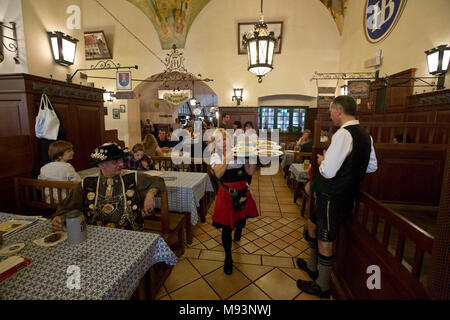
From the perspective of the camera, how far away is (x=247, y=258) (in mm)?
2707

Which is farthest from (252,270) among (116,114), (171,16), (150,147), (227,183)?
(171,16)

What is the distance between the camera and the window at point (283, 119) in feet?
30.1

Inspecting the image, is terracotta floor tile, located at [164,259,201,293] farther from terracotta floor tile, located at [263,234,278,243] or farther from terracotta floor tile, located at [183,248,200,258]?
terracotta floor tile, located at [263,234,278,243]

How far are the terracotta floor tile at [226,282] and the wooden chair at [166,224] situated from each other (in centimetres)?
59

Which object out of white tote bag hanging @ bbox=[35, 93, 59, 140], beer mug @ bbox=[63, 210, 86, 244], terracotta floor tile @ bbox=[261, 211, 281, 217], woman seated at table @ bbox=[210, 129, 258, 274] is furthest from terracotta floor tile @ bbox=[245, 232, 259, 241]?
white tote bag hanging @ bbox=[35, 93, 59, 140]

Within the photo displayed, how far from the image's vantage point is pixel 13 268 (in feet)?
3.41

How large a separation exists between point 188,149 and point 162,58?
18.3 feet

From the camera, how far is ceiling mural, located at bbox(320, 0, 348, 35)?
7480mm

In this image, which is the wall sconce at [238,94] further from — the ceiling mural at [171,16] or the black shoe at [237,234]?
the black shoe at [237,234]

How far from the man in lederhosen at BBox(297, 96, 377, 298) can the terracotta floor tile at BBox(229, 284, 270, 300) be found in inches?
18.5

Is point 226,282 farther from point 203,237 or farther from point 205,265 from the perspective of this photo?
point 203,237

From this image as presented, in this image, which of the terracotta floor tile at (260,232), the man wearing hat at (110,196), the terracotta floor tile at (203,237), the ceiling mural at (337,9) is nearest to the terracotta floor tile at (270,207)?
the terracotta floor tile at (260,232)

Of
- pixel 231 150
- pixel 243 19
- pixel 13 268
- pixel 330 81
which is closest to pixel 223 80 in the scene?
pixel 243 19

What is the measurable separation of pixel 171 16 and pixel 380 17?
6956mm
